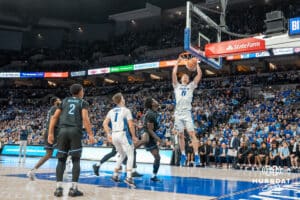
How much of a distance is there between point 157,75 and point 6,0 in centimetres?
1801

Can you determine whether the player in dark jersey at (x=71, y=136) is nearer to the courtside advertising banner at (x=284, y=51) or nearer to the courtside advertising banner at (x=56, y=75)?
the courtside advertising banner at (x=284, y=51)

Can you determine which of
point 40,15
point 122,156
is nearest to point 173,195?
point 122,156

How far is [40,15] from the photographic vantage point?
41906 millimetres

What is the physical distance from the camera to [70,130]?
6.21 meters

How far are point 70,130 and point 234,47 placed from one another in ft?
35.1

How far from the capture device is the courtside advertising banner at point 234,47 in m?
13.8

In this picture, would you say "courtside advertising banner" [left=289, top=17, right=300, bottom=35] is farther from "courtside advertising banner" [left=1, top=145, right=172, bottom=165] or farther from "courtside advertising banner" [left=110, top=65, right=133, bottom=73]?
"courtside advertising banner" [left=110, top=65, right=133, bottom=73]

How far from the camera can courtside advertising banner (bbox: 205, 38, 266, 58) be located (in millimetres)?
13847

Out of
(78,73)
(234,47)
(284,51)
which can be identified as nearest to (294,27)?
(234,47)

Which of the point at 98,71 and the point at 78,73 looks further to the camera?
the point at 78,73

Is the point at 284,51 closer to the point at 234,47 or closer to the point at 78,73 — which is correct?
the point at 234,47

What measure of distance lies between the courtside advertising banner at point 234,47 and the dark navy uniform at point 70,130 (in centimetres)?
875

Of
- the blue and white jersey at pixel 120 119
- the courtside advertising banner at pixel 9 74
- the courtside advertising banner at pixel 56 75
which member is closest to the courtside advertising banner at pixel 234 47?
the blue and white jersey at pixel 120 119

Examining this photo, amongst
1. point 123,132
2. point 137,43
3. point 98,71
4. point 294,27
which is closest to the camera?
point 123,132
